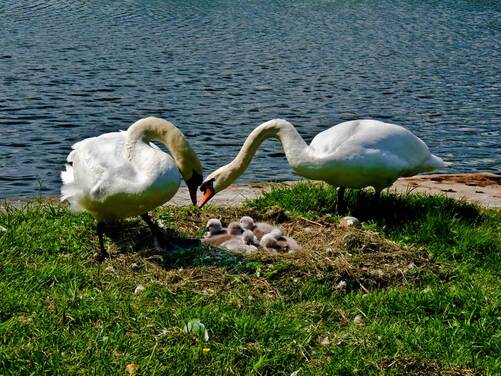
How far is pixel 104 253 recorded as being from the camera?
677cm

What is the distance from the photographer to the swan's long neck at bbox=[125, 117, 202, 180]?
688cm

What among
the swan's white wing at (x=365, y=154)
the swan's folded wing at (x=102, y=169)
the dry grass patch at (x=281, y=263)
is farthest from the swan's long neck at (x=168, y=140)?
the swan's white wing at (x=365, y=154)

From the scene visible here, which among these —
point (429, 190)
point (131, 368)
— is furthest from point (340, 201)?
point (131, 368)

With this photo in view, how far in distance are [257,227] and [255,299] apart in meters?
1.73

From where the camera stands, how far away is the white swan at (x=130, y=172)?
6.57 meters

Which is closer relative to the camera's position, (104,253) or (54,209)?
(104,253)

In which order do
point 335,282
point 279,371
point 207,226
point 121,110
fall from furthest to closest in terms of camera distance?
point 121,110, point 207,226, point 335,282, point 279,371

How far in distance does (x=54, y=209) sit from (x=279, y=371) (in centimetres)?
382

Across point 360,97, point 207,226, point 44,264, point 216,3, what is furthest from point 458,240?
point 216,3

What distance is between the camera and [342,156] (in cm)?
805

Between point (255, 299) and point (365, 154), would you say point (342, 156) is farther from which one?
point (255, 299)

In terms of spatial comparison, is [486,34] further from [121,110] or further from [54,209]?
[54,209]

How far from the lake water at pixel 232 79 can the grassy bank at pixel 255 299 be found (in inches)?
155

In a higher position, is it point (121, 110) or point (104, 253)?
point (104, 253)
